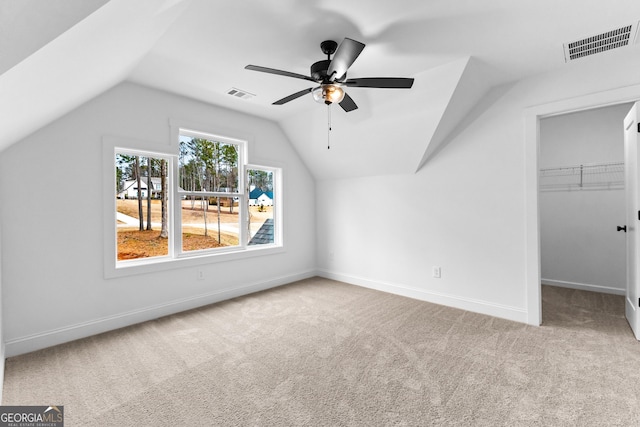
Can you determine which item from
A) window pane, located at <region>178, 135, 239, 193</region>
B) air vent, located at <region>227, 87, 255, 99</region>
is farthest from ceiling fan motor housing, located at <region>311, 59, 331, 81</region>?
window pane, located at <region>178, 135, 239, 193</region>

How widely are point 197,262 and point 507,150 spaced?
381 cm

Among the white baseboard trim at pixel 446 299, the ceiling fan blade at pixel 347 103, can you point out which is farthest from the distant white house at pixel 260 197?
the ceiling fan blade at pixel 347 103

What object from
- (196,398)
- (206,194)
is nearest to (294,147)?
(206,194)

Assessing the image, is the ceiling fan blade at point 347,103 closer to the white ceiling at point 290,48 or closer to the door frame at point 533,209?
the white ceiling at point 290,48

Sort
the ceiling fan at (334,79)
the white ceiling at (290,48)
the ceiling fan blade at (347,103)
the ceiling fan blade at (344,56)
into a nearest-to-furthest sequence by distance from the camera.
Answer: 1. the white ceiling at (290,48)
2. the ceiling fan blade at (344,56)
3. the ceiling fan at (334,79)
4. the ceiling fan blade at (347,103)

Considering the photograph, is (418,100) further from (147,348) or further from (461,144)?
(147,348)

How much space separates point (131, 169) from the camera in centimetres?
339

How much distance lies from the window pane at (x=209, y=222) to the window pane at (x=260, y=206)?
11.9 inches

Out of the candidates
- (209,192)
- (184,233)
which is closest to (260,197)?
(209,192)

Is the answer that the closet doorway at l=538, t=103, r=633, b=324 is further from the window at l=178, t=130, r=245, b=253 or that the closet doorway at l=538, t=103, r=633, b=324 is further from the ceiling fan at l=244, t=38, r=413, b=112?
the window at l=178, t=130, r=245, b=253

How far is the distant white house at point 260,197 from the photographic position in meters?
4.61

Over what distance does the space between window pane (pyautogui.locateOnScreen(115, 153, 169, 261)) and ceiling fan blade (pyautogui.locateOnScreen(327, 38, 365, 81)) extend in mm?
2439

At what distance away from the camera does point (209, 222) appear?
4.07m

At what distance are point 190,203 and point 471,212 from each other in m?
3.48
